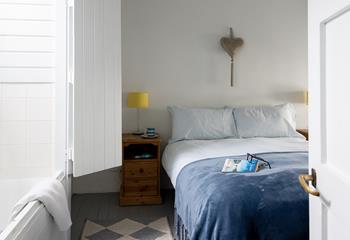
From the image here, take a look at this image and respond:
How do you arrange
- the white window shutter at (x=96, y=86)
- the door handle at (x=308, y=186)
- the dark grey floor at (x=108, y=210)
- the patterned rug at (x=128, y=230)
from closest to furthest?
1. the door handle at (x=308, y=186)
2. the white window shutter at (x=96, y=86)
3. the patterned rug at (x=128, y=230)
4. the dark grey floor at (x=108, y=210)

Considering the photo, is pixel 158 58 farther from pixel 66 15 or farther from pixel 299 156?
pixel 299 156

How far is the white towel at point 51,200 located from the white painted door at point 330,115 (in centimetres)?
128

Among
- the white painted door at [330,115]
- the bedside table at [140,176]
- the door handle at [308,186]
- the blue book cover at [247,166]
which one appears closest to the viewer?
the white painted door at [330,115]

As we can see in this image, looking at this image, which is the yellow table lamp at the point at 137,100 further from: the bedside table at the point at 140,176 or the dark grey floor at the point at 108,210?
the dark grey floor at the point at 108,210

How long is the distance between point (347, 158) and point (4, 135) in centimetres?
214

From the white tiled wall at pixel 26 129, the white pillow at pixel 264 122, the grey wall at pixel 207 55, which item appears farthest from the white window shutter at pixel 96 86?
the white pillow at pixel 264 122

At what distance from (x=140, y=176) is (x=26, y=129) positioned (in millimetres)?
1410

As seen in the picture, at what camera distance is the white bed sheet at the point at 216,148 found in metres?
2.58

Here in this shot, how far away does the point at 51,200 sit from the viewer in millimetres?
1604

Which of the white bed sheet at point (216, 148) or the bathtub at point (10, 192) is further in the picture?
the white bed sheet at point (216, 148)

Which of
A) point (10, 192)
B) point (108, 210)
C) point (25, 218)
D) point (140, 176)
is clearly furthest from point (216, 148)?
point (25, 218)

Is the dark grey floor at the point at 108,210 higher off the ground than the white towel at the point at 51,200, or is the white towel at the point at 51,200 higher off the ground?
the white towel at the point at 51,200

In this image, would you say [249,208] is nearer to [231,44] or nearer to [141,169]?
[141,169]

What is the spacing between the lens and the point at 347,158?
83 cm
